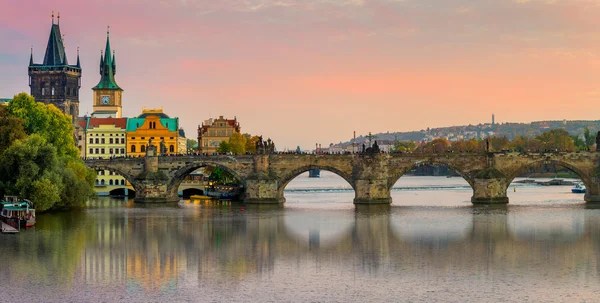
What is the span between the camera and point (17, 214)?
59469mm

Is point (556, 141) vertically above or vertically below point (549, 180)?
above

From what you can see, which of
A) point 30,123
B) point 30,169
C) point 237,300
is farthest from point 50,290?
point 30,123

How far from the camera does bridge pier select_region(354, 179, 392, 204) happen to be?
84.0 meters

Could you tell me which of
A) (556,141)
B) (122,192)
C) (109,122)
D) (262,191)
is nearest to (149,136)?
(109,122)

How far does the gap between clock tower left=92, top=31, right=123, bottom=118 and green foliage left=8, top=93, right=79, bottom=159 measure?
2151 inches

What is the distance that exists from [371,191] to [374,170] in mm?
2096

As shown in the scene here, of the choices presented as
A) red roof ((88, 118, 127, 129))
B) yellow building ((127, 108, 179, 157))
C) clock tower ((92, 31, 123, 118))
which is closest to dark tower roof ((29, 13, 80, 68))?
clock tower ((92, 31, 123, 118))

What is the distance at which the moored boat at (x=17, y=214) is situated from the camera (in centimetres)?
5881

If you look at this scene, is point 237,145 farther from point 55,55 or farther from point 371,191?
point 55,55

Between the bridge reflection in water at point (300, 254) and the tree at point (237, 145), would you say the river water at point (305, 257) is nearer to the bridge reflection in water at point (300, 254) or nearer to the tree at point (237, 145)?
the bridge reflection in water at point (300, 254)

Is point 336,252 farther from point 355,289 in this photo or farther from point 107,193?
point 107,193

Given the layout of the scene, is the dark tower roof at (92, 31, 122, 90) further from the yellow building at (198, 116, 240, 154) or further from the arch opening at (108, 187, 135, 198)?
the arch opening at (108, 187, 135, 198)

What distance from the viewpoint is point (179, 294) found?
3588cm

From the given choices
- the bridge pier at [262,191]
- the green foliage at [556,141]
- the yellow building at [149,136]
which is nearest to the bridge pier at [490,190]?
the bridge pier at [262,191]
